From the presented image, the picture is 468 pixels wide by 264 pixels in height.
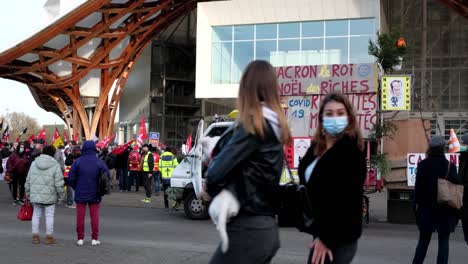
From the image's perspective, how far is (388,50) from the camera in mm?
11633

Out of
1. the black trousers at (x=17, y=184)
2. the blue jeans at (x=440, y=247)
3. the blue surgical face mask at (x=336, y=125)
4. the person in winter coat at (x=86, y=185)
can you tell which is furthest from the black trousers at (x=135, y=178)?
the blue surgical face mask at (x=336, y=125)

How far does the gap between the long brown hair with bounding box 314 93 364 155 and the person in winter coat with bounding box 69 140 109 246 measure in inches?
Result: 223

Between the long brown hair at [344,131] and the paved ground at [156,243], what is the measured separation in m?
4.35

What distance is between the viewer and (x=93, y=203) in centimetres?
838

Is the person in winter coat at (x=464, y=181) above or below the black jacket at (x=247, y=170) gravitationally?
below

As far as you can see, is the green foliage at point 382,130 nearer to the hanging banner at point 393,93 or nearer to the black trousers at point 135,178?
the hanging banner at point 393,93

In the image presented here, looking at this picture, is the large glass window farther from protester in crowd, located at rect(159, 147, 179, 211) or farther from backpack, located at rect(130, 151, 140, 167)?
protester in crowd, located at rect(159, 147, 179, 211)

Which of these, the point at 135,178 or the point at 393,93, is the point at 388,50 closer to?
the point at 393,93

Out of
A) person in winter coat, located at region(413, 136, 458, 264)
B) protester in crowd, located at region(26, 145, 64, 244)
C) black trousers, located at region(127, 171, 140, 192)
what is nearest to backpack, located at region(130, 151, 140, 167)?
black trousers, located at region(127, 171, 140, 192)

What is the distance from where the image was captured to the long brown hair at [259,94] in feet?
9.42

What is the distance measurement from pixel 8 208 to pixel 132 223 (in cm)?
451

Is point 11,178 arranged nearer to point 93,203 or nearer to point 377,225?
point 93,203

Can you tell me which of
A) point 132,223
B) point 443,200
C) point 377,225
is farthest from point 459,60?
point 443,200

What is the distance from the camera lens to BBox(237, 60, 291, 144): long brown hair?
2871 mm
